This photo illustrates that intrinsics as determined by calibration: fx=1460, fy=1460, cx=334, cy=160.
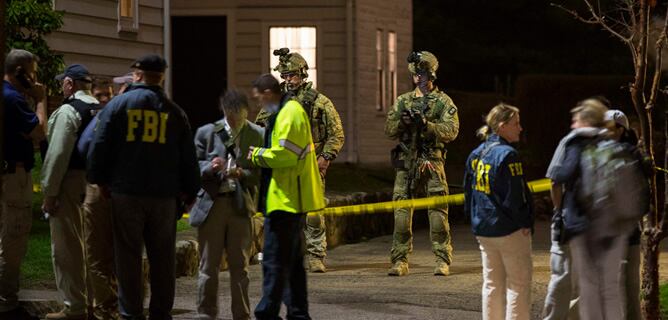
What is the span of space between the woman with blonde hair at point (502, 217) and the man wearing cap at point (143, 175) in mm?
2018

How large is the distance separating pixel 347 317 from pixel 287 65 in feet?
11.7

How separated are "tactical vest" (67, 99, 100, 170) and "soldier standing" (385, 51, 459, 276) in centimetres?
444

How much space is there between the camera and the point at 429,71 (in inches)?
579

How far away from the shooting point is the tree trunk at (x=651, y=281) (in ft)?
Answer: 37.8

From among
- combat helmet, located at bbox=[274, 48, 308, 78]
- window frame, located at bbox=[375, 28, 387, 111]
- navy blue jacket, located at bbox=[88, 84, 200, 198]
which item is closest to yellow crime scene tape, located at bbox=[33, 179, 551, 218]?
combat helmet, located at bbox=[274, 48, 308, 78]

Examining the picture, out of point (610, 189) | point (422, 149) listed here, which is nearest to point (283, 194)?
point (610, 189)

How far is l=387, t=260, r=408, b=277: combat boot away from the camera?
14734 millimetres

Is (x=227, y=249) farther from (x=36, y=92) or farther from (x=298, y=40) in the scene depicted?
(x=298, y=40)

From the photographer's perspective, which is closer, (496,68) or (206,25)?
(206,25)

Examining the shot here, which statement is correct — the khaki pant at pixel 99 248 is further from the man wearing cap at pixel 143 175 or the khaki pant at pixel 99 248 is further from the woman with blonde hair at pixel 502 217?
the woman with blonde hair at pixel 502 217

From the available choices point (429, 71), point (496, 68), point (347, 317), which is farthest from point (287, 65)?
point (496, 68)

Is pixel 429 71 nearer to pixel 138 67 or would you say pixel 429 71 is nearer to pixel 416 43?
pixel 138 67

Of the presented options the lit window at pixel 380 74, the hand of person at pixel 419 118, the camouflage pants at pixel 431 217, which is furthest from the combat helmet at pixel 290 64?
the lit window at pixel 380 74

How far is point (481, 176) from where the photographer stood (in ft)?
33.3
